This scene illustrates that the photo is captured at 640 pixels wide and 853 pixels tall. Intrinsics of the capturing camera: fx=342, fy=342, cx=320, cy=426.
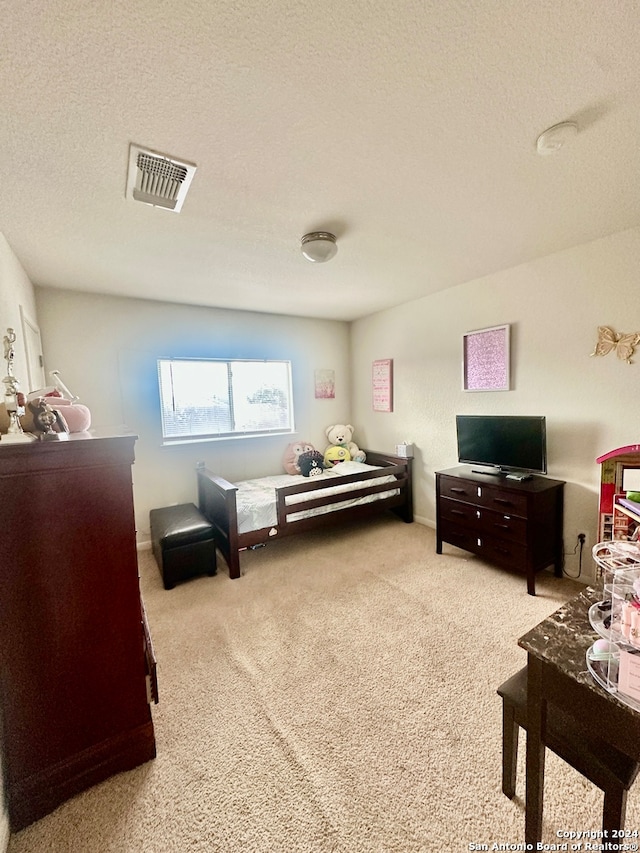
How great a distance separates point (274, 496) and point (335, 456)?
1294 millimetres

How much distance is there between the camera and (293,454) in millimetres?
4129

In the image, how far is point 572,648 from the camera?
896 mm

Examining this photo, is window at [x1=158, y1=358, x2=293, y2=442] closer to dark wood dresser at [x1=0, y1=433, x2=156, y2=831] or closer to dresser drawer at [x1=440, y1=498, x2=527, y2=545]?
→ dresser drawer at [x1=440, y1=498, x2=527, y2=545]

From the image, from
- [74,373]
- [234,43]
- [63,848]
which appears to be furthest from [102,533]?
[74,373]

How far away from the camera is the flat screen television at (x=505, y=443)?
8.47ft

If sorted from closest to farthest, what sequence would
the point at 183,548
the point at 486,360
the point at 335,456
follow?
the point at 183,548
the point at 486,360
the point at 335,456

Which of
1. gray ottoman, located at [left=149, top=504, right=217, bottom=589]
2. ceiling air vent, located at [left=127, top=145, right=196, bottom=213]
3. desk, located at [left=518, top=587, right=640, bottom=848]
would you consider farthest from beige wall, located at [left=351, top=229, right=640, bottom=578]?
ceiling air vent, located at [left=127, top=145, right=196, bottom=213]

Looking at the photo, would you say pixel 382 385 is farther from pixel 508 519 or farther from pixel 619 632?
pixel 619 632

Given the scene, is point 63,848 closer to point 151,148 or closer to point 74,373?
point 151,148

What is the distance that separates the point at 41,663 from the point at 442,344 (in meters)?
3.54

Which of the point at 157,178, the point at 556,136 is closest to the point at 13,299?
the point at 157,178

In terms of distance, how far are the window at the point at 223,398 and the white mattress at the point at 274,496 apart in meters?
0.67

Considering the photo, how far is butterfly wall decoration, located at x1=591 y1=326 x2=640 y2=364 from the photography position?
2.21 m

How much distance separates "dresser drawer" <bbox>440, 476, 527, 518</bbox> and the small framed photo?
0.88 metres
